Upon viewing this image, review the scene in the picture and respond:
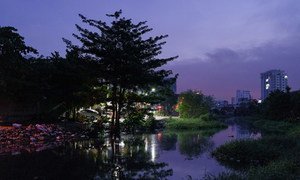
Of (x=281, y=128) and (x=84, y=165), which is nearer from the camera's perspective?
(x=84, y=165)

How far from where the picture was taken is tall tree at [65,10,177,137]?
3138cm

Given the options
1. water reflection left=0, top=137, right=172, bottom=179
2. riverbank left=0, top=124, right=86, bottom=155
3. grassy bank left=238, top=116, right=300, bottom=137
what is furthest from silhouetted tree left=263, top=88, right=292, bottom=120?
water reflection left=0, top=137, right=172, bottom=179

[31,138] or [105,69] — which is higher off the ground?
[105,69]

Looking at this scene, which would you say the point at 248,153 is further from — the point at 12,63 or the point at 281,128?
the point at 281,128

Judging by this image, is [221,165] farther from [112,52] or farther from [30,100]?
[30,100]

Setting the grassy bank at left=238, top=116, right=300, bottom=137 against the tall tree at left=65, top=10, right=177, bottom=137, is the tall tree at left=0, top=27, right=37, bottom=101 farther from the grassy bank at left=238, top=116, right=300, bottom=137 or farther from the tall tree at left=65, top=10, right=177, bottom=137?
the grassy bank at left=238, top=116, right=300, bottom=137

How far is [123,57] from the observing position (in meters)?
31.2

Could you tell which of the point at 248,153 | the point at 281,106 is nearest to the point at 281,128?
the point at 281,106

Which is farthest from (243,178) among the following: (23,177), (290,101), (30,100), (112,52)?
(290,101)

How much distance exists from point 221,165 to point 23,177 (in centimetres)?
828

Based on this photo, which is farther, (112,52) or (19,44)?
(19,44)

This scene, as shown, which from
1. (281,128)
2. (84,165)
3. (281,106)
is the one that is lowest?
(84,165)

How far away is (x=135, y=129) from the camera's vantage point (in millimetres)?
40281

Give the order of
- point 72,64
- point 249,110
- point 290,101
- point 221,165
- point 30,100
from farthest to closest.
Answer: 1. point 249,110
2. point 290,101
3. point 30,100
4. point 72,64
5. point 221,165
